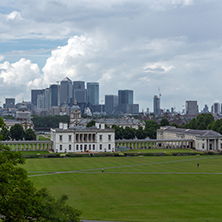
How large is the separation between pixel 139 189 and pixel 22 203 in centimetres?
3363

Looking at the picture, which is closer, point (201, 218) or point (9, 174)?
point (9, 174)

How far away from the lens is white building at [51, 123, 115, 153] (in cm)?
14112

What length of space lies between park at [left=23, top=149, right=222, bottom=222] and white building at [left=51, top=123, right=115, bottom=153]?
42066 millimetres

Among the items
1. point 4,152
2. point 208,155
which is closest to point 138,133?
point 208,155

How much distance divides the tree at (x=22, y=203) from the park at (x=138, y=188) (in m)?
12.8

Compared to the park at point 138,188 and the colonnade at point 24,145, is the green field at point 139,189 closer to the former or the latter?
the park at point 138,188

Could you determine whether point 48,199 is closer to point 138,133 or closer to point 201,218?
point 201,218

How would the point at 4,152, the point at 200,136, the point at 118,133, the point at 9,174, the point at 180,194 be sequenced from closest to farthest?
the point at 9,174 < the point at 4,152 < the point at 180,194 < the point at 200,136 < the point at 118,133

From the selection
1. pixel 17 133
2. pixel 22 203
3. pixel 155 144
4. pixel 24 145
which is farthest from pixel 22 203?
pixel 155 144

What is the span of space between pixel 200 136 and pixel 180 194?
3605 inches

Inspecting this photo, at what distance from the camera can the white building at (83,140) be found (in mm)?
141125

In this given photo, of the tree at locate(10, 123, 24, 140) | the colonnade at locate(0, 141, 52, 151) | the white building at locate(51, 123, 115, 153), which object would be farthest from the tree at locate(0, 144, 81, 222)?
the tree at locate(10, 123, 24, 140)

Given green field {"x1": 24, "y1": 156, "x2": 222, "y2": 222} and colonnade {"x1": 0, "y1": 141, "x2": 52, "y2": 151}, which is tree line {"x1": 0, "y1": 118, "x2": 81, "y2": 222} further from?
colonnade {"x1": 0, "y1": 141, "x2": 52, "y2": 151}

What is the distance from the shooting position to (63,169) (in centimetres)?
8906
